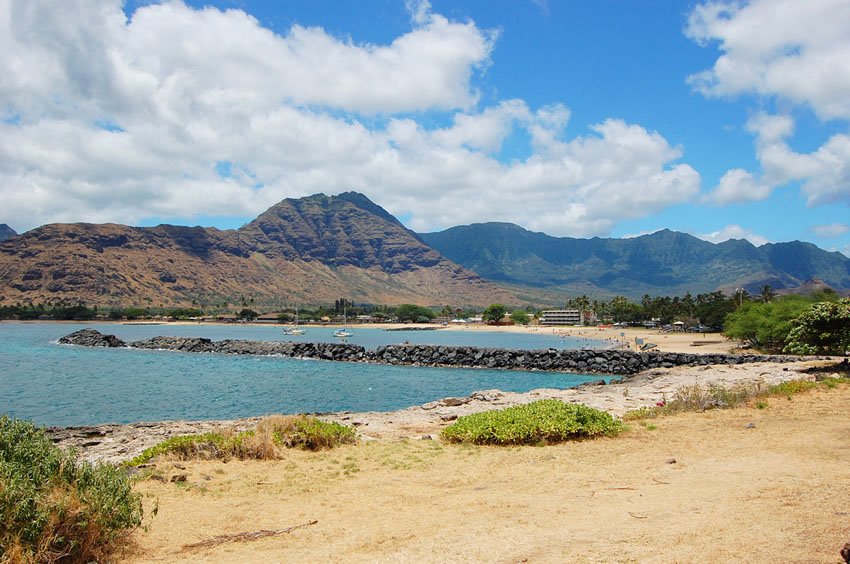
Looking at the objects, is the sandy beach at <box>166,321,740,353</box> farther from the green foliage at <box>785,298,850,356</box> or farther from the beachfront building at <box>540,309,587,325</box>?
the green foliage at <box>785,298,850,356</box>

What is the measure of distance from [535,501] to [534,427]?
4.65 metres

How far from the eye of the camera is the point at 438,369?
49844mm

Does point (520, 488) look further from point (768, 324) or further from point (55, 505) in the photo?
point (768, 324)

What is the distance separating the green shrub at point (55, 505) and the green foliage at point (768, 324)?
45.6 m

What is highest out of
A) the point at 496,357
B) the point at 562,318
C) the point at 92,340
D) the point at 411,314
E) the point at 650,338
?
the point at 411,314

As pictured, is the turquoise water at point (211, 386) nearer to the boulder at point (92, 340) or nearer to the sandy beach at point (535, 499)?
the sandy beach at point (535, 499)

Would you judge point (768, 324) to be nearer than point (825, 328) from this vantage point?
No

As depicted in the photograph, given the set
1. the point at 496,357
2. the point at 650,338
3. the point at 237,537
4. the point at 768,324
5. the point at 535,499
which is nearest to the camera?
the point at 237,537

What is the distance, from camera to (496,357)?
52188 mm

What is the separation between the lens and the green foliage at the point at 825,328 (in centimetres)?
2388

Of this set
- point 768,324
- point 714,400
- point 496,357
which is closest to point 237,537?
point 714,400

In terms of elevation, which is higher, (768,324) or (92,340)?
(768,324)

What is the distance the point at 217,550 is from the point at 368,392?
27625mm

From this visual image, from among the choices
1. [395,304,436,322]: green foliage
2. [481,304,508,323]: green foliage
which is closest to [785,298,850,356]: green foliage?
[481,304,508,323]: green foliage
